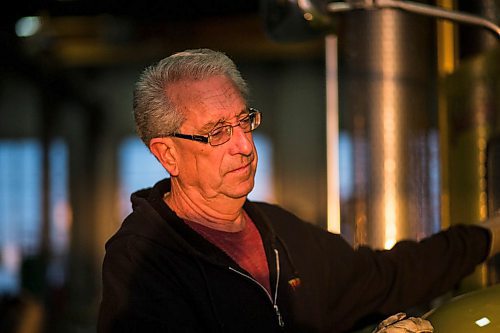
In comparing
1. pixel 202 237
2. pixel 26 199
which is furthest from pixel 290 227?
pixel 26 199

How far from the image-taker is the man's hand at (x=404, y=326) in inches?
48.5

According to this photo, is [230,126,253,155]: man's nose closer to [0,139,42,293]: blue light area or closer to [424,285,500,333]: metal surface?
[424,285,500,333]: metal surface

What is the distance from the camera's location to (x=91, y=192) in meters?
11.9

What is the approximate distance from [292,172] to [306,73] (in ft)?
4.90

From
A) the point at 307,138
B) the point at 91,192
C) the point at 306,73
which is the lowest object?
the point at 91,192

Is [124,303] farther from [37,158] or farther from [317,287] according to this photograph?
[37,158]

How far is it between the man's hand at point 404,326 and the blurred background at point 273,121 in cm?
70

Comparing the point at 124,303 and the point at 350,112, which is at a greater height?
the point at 350,112

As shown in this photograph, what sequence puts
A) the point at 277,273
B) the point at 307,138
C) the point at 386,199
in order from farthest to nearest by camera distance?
the point at 307,138
the point at 386,199
the point at 277,273

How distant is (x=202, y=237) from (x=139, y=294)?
181mm

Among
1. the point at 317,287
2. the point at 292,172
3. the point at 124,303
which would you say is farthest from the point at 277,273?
the point at 292,172

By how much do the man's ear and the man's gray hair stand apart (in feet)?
0.05

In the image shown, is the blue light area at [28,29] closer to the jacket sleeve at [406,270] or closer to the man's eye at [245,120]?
the jacket sleeve at [406,270]

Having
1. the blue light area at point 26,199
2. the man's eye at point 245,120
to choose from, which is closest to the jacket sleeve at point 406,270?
the man's eye at point 245,120
